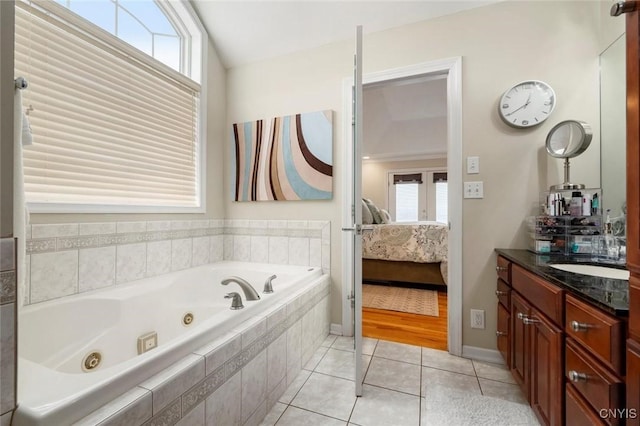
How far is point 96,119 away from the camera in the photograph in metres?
1.63

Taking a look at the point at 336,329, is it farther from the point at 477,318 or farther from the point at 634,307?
the point at 634,307

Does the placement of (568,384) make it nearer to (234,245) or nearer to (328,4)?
(234,245)

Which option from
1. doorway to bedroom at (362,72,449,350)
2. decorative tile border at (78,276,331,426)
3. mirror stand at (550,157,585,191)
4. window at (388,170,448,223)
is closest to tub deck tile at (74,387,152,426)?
decorative tile border at (78,276,331,426)

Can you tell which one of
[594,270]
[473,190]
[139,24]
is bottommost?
[594,270]

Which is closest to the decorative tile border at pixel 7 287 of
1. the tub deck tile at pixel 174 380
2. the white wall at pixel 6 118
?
the white wall at pixel 6 118

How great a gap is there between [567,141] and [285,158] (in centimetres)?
194

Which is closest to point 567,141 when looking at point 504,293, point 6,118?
point 504,293

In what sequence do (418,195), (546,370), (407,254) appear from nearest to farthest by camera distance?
1. (546,370)
2. (407,254)
3. (418,195)

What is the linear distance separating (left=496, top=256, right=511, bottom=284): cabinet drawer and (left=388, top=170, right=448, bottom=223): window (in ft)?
15.8

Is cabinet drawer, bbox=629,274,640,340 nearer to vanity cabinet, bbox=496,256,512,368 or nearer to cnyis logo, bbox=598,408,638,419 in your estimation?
cnyis logo, bbox=598,408,638,419

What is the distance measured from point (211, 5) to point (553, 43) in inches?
100

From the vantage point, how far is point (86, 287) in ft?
5.03

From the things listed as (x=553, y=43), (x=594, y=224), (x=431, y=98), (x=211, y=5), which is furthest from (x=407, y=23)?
(x=431, y=98)

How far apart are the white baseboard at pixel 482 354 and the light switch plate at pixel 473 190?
3.44 feet
